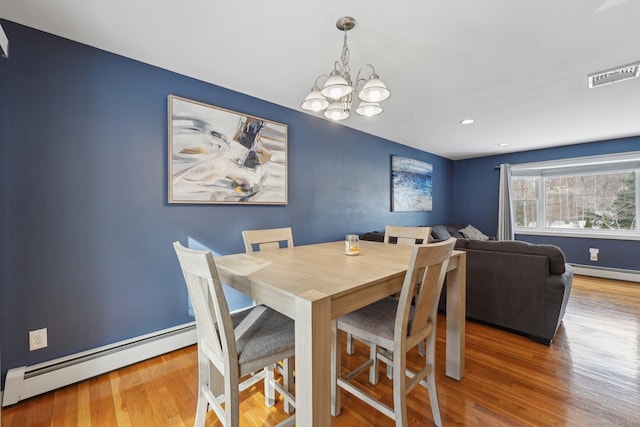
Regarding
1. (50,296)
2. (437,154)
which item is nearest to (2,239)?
(50,296)

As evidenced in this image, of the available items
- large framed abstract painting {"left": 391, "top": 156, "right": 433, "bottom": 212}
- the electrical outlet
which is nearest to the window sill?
large framed abstract painting {"left": 391, "top": 156, "right": 433, "bottom": 212}

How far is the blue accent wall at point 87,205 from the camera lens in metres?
1.57

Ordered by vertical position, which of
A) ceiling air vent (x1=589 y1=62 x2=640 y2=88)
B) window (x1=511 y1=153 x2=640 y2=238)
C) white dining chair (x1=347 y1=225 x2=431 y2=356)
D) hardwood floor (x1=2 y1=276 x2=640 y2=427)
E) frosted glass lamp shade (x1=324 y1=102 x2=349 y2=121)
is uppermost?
ceiling air vent (x1=589 y1=62 x2=640 y2=88)

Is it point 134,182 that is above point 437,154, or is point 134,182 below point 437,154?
below

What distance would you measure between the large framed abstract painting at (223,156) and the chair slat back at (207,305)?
1222mm

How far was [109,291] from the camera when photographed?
1.85 metres

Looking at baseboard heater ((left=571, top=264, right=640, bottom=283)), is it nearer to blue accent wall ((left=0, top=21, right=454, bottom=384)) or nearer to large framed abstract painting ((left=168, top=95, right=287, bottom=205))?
large framed abstract painting ((left=168, top=95, right=287, bottom=205))

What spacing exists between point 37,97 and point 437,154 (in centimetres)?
544

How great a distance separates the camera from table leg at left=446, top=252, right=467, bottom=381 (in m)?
1.75

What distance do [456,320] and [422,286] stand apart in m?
→ 0.78

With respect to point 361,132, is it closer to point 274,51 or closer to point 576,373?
point 274,51

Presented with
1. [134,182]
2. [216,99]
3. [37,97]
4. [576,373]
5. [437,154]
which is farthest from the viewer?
[437,154]

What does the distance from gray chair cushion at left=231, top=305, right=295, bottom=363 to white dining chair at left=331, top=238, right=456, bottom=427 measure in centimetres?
36

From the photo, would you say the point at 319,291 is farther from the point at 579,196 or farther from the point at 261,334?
the point at 579,196
